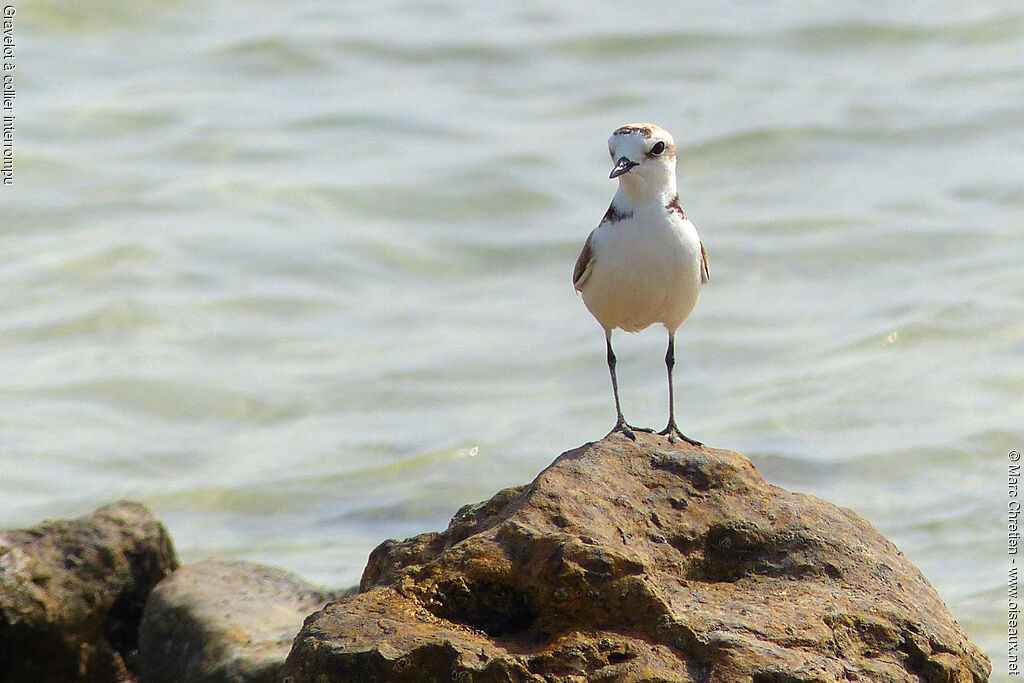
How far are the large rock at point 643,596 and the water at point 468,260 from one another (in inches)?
174

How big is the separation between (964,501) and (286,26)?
1512 centimetres

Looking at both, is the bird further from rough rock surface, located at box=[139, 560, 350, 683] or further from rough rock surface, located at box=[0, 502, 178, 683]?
rough rock surface, located at box=[0, 502, 178, 683]

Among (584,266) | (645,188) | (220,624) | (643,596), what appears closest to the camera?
(643,596)

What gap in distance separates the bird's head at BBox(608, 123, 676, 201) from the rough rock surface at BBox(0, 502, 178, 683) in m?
3.62

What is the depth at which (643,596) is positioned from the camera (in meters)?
5.39

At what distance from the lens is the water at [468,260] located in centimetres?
1267

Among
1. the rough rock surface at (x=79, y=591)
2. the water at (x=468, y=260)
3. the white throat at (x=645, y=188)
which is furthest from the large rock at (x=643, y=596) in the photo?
the water at (x=468, y=260)

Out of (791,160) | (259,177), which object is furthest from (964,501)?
(259,177)

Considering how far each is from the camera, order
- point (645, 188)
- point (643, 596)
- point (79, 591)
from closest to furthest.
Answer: point (643, 596) → point (645, 188) → point (79, 591)

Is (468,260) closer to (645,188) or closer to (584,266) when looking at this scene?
(584,266)

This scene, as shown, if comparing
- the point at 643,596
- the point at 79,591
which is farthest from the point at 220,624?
the point at 643,596

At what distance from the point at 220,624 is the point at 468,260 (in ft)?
32.2

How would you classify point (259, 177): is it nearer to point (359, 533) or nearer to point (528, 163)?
point (528, 163)

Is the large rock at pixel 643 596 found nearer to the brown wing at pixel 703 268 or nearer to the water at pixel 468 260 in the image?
the brown wing at pixel 703 268
